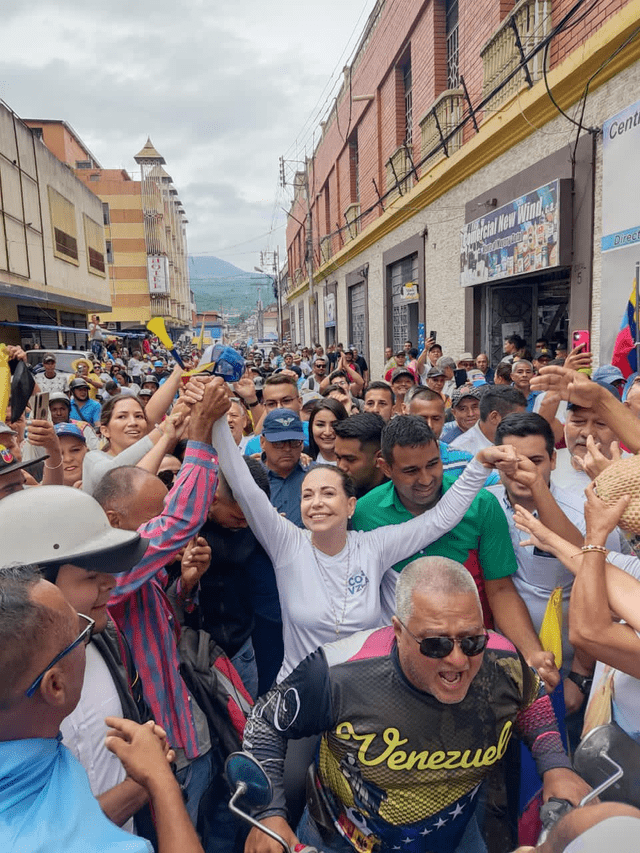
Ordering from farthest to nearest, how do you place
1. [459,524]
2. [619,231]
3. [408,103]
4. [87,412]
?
[408,103], [87,412], [619,231], [459,524]

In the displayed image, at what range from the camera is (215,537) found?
296 cm

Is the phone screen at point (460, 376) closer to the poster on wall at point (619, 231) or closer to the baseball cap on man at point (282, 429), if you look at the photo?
the poster on wall at point (619, 231)

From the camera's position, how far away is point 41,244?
74.9ft

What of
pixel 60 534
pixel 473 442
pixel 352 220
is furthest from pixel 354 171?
pixel 60 534

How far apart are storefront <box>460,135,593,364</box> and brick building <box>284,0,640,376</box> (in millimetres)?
24

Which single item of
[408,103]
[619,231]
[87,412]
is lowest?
[87,412]

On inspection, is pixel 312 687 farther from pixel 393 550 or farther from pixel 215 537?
pixel 215 537

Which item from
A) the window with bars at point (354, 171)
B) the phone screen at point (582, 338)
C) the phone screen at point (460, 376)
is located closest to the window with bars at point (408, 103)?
the window with bars at point (354, 171)

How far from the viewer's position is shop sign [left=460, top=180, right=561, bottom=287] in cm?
803

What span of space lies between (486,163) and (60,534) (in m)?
10.4

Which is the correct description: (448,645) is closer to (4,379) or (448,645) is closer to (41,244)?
(4,379)

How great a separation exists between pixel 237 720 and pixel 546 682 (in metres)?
1.22

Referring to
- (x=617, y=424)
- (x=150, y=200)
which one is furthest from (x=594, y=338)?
(x=150, y=200)

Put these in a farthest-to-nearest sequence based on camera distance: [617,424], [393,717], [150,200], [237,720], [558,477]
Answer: [150,200]
[558,477]
[617,424]
[237,720]
[393,717]
